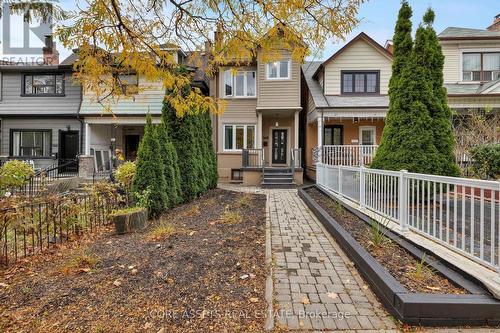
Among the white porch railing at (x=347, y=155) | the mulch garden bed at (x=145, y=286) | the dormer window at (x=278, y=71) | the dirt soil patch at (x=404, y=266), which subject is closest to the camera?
the mulch garden bed at (x=145, y=286)

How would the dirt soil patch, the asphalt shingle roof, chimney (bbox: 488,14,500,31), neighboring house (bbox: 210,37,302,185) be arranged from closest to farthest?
the dirt soil patch
the asphalt shingle roof
neighboring house (bbox: 210,37,302,185)
chimney (bbox: 488,14,500,31)

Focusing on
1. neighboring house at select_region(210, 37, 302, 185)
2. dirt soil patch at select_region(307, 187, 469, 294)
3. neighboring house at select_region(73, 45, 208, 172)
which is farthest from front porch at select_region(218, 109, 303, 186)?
dirt soil patch at select_region(307, 187, 469, 294)

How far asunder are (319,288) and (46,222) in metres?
5.02

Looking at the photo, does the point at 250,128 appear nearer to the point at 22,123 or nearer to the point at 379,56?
the point at 379,56

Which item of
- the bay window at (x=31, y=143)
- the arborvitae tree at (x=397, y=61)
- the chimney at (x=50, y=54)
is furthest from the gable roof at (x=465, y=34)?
the bay window at (x=31, y=143)

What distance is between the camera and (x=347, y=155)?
13773mm

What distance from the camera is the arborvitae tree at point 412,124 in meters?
7.01

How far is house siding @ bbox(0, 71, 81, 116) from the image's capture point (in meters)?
16.2

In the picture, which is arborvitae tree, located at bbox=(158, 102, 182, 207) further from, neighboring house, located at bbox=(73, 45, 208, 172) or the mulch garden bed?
neighboring house, located at bbox=(73, 45, 208, 172)

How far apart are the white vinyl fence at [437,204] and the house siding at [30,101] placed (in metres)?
15.3

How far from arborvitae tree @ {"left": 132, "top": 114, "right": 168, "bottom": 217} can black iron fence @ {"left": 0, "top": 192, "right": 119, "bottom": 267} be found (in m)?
0.92

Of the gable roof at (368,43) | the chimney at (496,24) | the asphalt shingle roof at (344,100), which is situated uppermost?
the chimney at (496,24)

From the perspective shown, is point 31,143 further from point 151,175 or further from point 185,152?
point 151,175

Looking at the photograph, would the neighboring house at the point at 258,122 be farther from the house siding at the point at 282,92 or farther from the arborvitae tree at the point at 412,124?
the arborvitae tree at the point at 412,124
